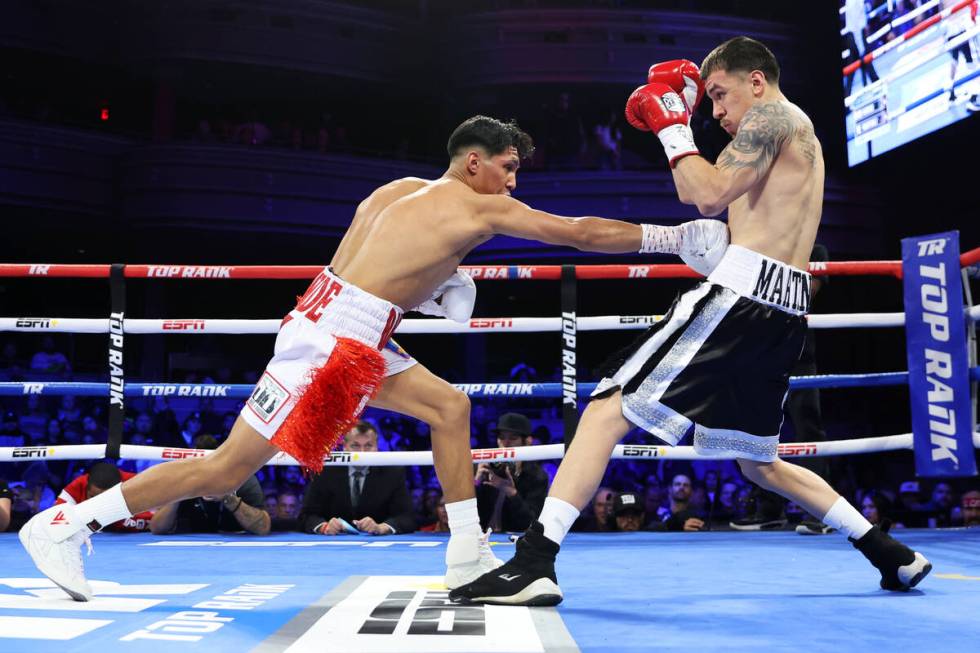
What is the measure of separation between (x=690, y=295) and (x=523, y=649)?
97 cm

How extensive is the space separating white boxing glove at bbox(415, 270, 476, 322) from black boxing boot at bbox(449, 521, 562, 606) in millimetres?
663

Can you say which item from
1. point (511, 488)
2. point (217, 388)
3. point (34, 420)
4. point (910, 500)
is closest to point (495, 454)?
point (511, 488)

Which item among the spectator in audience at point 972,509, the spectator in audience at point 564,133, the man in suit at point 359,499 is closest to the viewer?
the man in suit at point 359,499

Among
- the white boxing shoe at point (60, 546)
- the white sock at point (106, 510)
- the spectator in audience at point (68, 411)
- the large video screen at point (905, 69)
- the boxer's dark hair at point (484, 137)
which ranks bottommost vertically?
the white boxing shoe at point (60, 546)

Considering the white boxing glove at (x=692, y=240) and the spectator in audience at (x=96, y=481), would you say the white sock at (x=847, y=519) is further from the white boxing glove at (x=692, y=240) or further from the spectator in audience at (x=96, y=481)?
the spectator in audience at (x=96, y=481)

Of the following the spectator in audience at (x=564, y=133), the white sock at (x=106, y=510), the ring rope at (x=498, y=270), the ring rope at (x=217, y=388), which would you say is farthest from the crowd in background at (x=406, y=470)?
the spectator in audience at (x=564, y=133)

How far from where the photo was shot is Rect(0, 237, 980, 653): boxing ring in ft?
4.97

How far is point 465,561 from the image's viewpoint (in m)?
2.10

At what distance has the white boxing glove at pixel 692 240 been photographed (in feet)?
6.80

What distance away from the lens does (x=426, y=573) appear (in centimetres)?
239

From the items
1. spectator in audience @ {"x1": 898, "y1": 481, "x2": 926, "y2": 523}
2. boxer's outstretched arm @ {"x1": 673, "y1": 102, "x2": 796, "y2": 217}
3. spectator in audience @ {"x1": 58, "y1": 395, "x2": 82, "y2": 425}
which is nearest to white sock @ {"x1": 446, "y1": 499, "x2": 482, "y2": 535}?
boxer's outstretched arm @ {"x1": 673, "y1": 102, "x2": 796, "y2": 217}

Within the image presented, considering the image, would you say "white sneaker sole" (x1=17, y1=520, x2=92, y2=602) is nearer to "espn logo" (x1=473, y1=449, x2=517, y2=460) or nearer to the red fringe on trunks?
the red fringe on trunks

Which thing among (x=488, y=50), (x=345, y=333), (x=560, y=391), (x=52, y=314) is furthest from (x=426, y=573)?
(x=52, y=314)

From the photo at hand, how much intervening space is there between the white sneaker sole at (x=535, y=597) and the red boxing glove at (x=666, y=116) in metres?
0.96
